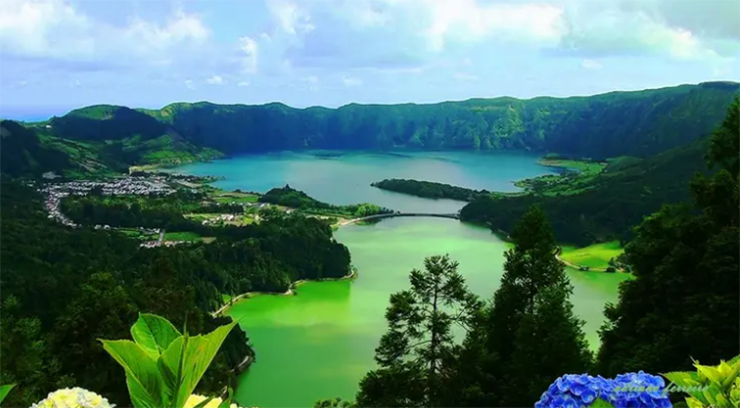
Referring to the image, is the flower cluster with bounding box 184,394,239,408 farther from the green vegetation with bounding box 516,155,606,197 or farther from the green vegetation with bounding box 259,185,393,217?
the green vegetation with bounding box 516,155,606,197

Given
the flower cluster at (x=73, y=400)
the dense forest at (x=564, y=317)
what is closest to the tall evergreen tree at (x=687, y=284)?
the dense forest at (x=564, y=317)

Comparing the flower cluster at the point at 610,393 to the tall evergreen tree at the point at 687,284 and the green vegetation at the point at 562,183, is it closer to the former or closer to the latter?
the tall evergreen tree at the point at 687,284

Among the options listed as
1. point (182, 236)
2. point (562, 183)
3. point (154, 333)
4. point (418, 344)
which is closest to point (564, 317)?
point (418, 344)

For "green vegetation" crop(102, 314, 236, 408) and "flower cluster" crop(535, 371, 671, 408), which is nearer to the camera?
"green vegetation" crop(102, 314, 236, 408)

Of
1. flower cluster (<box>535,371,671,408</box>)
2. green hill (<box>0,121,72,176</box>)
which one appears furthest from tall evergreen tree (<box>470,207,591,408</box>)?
green hill (<box>0,121,72,176</box>)

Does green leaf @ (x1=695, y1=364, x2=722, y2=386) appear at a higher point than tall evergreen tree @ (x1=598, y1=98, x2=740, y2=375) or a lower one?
higher
